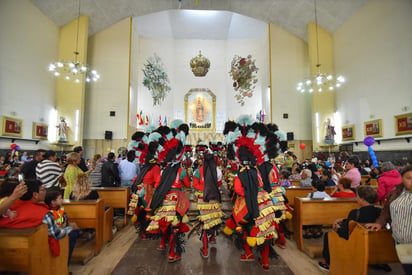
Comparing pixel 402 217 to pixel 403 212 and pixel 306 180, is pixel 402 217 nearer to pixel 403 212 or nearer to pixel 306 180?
pixel 403 212

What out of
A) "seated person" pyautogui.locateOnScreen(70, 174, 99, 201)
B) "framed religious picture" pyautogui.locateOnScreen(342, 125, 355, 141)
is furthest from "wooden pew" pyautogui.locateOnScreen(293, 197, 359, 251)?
"framed religious picture" pyautogui.locateOnScreen(342, 125, 355, 141)

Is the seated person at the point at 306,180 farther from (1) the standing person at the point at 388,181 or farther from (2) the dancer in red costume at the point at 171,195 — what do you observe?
(2) the dancer in red costume at the point at 171,195

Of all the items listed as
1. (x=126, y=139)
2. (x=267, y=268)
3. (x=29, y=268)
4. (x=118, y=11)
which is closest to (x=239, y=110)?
(x=126, y=139)

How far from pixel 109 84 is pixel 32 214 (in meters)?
10.4

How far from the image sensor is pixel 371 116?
26.1 ft

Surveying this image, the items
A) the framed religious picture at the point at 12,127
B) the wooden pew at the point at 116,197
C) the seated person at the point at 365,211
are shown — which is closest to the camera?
the seated person at the point at 365,211

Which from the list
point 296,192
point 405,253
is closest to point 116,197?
point 296,192

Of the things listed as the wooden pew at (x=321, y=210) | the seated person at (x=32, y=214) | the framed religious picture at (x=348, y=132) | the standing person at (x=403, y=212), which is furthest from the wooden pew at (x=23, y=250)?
the framed religious picture at (x=348, y=132)

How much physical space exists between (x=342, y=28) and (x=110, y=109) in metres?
11.8

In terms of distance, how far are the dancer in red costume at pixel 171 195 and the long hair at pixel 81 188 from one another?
1083 millimetres

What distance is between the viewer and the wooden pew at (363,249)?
181cm

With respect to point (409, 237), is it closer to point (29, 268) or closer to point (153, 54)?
point (29, 268)

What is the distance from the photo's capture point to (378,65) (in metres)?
7.62

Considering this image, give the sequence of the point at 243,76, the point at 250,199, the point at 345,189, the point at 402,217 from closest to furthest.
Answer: the point at 402,217
the point at 250,199
the point at 345,189
the point at 243,76
